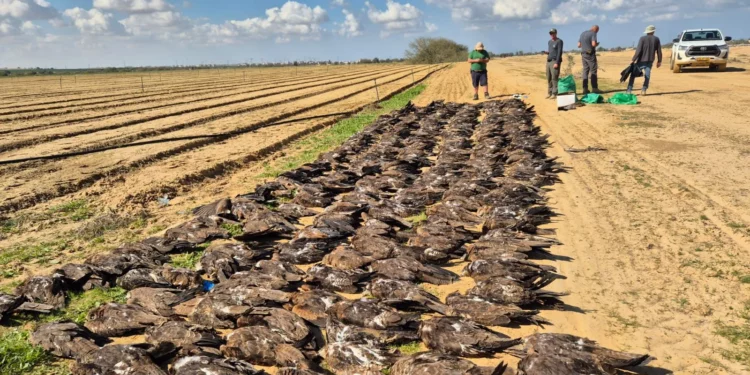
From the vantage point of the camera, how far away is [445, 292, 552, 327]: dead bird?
4.50 meters

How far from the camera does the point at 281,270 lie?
5.48 metres

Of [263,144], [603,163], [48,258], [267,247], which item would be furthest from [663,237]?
[263,144]

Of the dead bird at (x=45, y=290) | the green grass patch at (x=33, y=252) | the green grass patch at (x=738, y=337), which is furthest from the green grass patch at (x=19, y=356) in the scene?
the green grass patch at (x=738, y=337)

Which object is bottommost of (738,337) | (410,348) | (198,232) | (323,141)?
(410,348)

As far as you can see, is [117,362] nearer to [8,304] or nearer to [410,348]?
[8,304]

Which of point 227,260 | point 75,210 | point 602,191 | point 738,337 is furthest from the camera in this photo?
point 75,210

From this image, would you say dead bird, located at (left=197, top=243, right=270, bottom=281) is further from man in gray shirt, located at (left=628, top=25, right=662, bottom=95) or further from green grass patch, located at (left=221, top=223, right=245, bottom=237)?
man in gray shirt, located at (left=628, top=25, right=662, bottom=95)

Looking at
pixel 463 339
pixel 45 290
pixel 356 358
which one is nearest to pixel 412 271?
pixel 463 339

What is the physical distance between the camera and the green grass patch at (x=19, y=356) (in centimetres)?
420

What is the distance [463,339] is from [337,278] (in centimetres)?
170

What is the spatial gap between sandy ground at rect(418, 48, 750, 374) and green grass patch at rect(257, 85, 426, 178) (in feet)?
19.3

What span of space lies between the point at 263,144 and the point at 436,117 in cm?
585

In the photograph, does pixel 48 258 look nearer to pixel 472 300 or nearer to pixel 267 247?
pixel 267 247

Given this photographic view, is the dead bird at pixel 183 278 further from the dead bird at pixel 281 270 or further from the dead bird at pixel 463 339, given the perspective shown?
the dead bird at pixel 463 339
